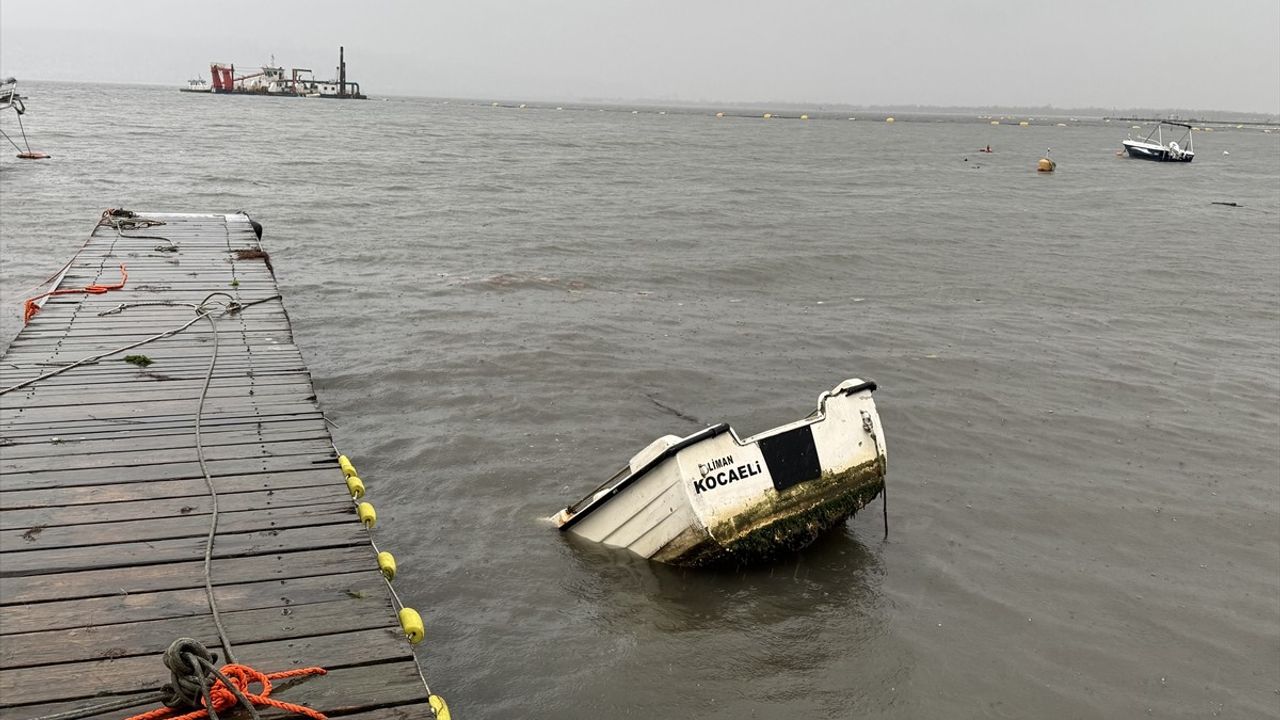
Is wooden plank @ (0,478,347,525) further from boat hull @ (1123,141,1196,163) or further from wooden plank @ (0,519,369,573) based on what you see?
boat hull @ (1123,141,1196,163)

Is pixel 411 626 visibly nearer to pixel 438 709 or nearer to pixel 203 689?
pixel 438 709

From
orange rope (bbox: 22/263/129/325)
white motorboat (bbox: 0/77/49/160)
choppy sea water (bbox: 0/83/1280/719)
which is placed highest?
white motorboat (bbox: 0/77/49/160)

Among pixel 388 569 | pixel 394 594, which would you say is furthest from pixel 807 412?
pixel 394 594

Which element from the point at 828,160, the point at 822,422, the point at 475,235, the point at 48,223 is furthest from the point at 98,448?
the point at 828,160

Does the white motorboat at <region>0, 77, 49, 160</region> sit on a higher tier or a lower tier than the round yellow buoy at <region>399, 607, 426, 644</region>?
higher

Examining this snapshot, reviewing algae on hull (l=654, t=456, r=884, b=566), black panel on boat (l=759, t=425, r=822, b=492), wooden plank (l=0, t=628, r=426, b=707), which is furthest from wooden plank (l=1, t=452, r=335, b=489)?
black panel on boat (l=759, t=425, r=822, b=492)

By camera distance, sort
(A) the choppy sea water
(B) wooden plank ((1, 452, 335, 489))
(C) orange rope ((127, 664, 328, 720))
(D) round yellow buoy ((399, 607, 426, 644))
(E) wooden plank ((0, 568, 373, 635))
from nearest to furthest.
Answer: (C) orange rope ((127, 664, 328, 720))
(E) wooden plank ((0, 568, 373, 635))
(D) round yellow buoy ((399, 607, 426, 644))
(B) wooden plank ((1, 452, 335, 489))
(A) the choppy sea water

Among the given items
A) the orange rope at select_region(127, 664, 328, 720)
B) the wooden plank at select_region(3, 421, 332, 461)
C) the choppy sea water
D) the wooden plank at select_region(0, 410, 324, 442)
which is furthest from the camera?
the wooden plank at select_region(0, 410, 324, 442)

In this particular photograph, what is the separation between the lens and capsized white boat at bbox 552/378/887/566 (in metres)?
6.86

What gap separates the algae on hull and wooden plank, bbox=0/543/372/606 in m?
2.78

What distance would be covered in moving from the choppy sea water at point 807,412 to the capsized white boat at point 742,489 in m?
0.28

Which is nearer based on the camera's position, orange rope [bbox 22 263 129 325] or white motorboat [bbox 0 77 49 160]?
orange rope [bbox 22 263 129 325]

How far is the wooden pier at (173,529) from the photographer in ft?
13.3

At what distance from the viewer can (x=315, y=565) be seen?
16.5 feet
